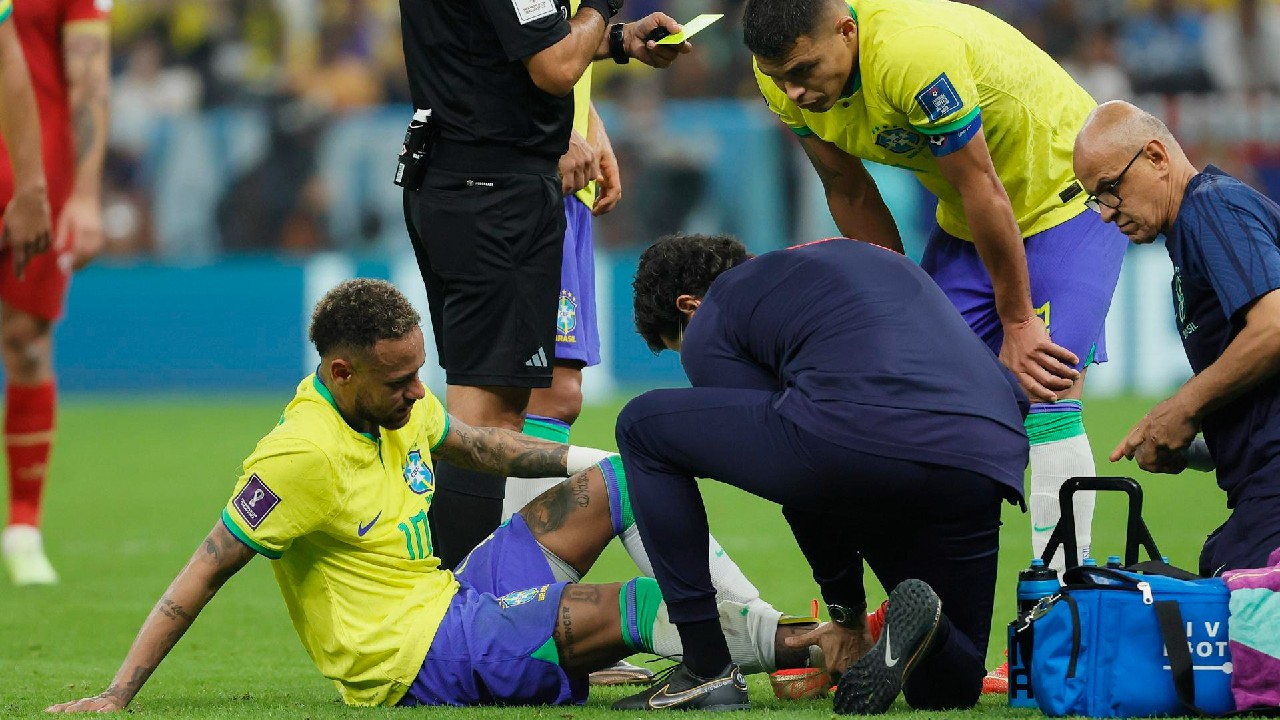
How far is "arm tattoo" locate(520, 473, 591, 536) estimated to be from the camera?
435cm

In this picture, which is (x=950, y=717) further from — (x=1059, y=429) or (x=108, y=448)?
(x=108, y=448)

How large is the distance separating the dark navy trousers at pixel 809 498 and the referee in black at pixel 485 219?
1201mm

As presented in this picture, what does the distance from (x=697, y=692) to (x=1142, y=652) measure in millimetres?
984

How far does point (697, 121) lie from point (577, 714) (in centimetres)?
1174

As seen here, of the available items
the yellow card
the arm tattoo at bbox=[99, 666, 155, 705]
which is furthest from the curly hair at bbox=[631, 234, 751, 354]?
the arm tattoo at bbox=[99, 666, 155, 705]

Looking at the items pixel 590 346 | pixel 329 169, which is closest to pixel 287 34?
pixel 329 169

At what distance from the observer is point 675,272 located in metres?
4.44

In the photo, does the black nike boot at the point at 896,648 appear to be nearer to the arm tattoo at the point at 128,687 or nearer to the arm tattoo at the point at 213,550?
the arm tattoo at the point at 213,550

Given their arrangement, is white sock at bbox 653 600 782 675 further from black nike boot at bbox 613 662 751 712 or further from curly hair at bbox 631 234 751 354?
curly hair at bbox 631 234 751 354

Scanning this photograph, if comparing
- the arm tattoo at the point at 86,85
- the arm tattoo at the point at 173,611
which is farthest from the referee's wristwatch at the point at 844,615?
the arm tattoo at the point at 86,85

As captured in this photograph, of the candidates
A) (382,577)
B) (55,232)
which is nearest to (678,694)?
(382,577)

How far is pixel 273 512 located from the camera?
390 centimetres

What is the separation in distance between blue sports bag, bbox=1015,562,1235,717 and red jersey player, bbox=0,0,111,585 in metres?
4.63

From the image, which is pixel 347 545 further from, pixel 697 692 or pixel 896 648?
pixel 896 648
